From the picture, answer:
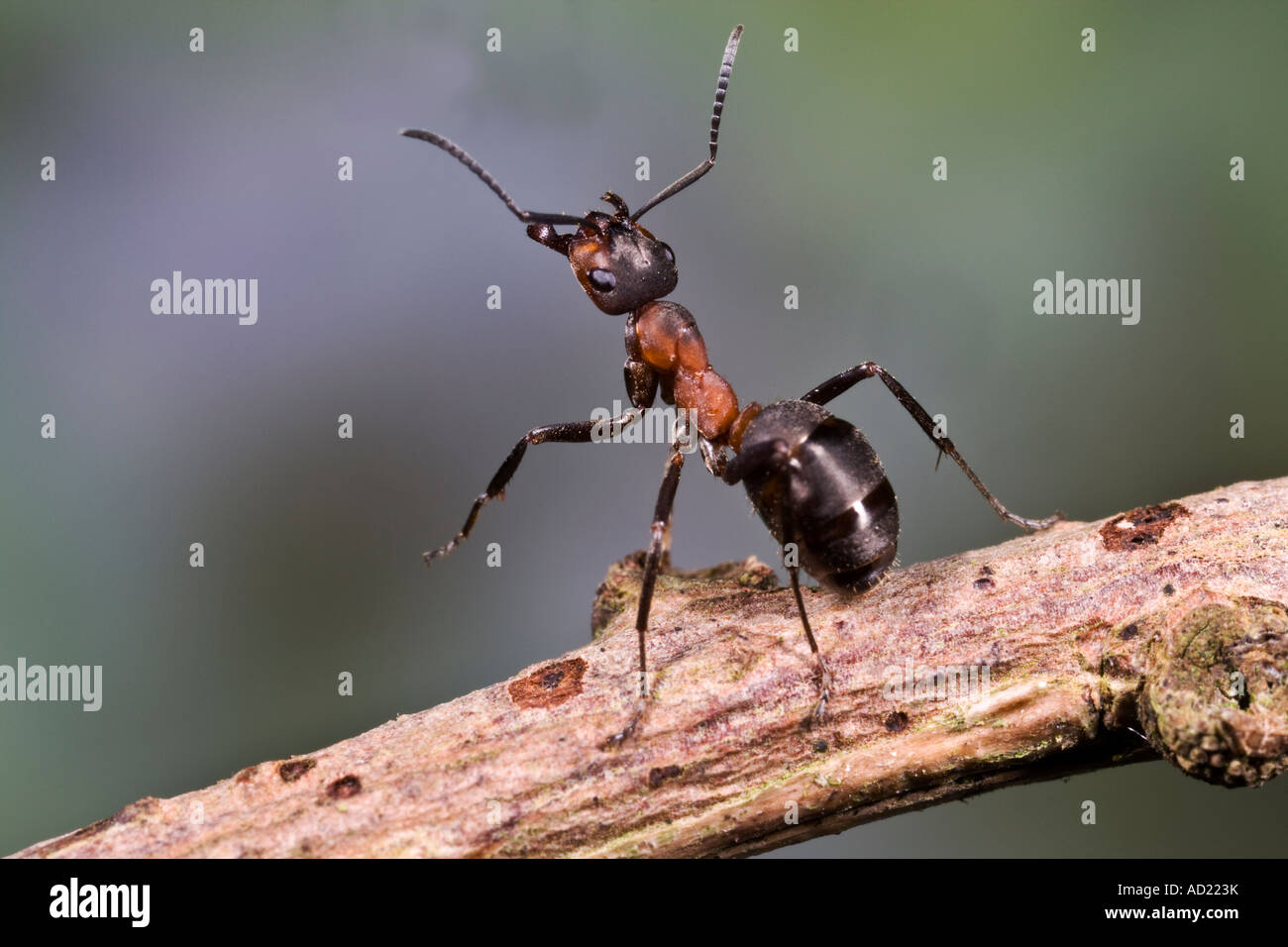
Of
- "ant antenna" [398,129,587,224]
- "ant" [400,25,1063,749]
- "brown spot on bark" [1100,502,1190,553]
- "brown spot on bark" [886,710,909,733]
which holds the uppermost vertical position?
"ant antenna" [398,129,587,224]

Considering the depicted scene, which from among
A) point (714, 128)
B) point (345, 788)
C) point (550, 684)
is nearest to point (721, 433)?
point (714, 128)

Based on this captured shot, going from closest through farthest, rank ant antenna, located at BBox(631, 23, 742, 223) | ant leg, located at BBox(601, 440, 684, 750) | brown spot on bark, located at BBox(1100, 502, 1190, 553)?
ant leg, located at BBox(601, 440, 684, 750) < brown spot on bark, located at BBox(1100, 502, 1190, 553) < ant antenna, located at BBox(631, 23, 742, 223)

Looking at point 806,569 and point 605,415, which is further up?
point 605,415

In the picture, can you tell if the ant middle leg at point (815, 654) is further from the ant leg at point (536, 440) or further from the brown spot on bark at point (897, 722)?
the ant leg at point (536, 440)

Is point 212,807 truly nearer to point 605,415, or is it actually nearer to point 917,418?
point 605,415

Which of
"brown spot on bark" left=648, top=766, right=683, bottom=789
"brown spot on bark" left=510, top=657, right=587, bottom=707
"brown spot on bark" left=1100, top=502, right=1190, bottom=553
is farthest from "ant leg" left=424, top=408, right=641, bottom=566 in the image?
"brown spot on bark" left=1100, top=502, right=1190, bottom=553

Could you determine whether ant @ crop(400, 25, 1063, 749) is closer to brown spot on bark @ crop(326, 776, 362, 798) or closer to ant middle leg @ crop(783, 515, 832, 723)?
ant middle leg @ crop(783, 515, 832, 723)

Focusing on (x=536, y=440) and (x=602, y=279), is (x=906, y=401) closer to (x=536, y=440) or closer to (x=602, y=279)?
(x=602, y=279)
